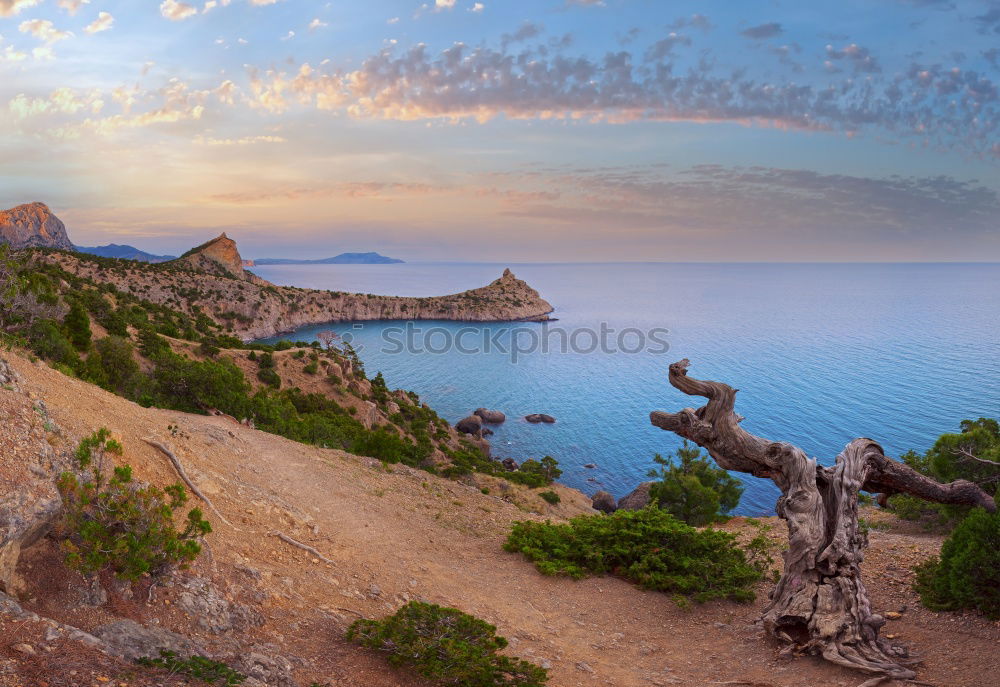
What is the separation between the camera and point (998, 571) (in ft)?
29.9

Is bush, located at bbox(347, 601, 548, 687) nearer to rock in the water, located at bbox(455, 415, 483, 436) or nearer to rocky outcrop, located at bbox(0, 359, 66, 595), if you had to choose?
rocky outcrop, located at bbox(0, 359, 66, 595)

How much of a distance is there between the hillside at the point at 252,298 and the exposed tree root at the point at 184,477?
2176 inches

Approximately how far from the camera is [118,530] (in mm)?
7457

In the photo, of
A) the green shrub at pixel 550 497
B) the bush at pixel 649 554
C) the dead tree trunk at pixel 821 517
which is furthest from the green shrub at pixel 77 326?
the dead tree trunk at pixel 821 517

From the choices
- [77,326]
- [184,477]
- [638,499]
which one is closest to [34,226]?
[77,326]

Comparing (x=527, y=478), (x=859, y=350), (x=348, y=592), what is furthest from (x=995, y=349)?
(x=348, y=592)

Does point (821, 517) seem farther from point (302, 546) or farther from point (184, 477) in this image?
point (184, 477)

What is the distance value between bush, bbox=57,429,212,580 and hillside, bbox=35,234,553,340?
6029 centimetres

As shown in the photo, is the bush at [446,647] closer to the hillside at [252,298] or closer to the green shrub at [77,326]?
the green shrub at [77,326]

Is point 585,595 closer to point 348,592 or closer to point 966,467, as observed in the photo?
point 348,592

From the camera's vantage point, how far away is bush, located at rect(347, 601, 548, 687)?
7.47 meters

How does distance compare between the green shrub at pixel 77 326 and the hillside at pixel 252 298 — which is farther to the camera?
the hillside at pixel 252 298

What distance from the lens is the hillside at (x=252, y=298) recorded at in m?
90.2

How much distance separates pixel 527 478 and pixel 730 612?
2559 centimetres
